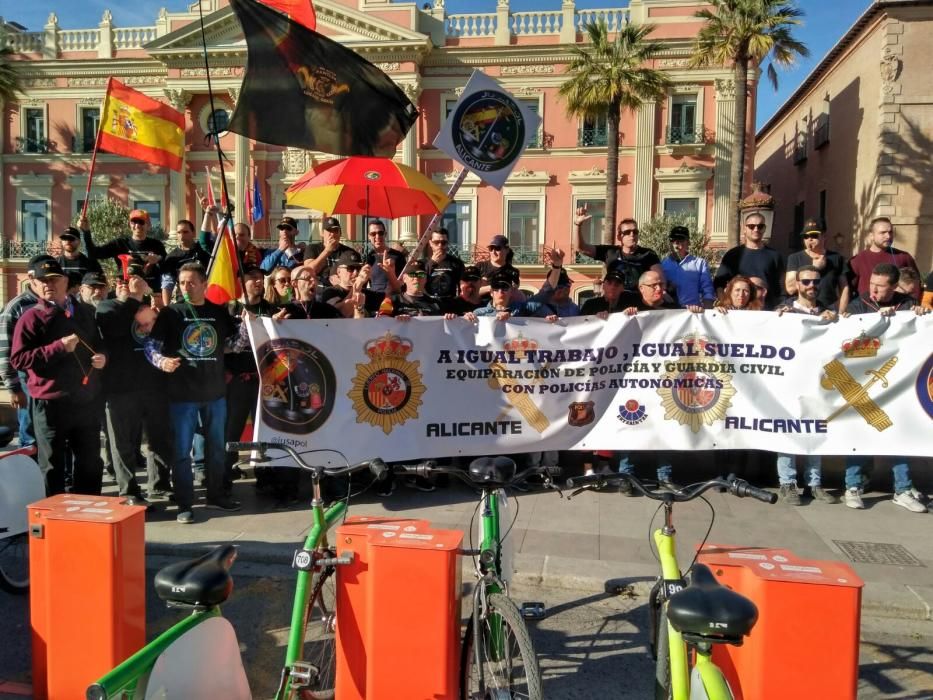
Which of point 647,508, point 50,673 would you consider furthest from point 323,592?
point 647,508

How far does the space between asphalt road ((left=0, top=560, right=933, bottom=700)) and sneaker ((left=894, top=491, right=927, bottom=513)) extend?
2283 millimetres

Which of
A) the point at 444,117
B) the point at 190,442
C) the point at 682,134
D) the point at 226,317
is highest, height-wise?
the point at 444,117

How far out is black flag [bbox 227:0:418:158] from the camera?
493 centimetres

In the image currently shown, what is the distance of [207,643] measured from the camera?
8.32 feet

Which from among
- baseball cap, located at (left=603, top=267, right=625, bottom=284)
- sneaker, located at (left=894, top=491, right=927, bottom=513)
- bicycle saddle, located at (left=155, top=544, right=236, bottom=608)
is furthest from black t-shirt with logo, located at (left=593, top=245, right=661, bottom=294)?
bicycle saddle, located at (left=155, top=544, right=236, bottom=608)

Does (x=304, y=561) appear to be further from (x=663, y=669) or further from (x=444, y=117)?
(x=444, y=117)

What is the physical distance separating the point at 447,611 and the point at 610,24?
33426 mm

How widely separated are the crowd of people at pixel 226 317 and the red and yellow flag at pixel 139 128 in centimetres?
120

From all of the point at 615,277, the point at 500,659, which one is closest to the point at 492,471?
the point at 500,659

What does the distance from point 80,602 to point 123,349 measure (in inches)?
127

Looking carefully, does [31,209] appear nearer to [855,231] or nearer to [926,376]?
[855,231]

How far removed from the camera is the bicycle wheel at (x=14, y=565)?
14.4 ft

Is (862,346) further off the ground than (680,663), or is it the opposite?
(862,346)

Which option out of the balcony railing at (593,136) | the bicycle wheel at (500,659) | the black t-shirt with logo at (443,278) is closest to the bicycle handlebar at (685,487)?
the bicycle wheel at (500,659)
